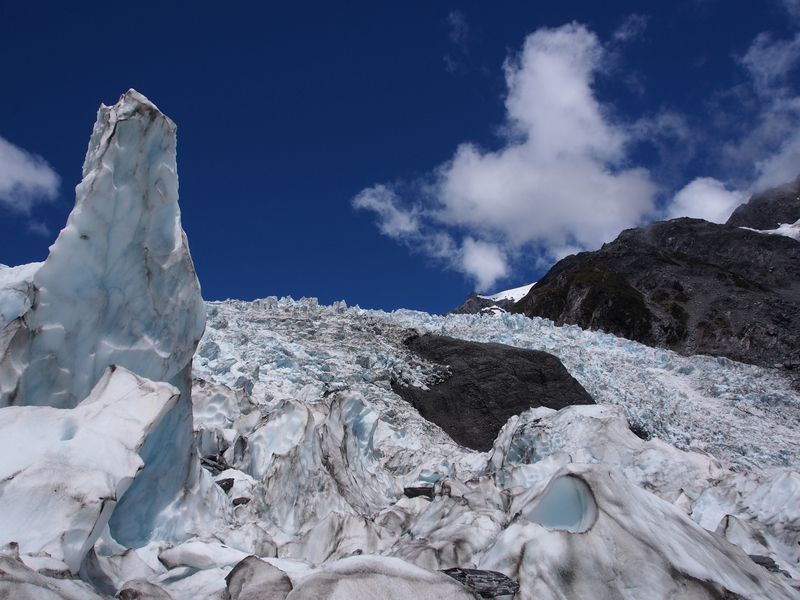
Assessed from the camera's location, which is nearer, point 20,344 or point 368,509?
point 20,344

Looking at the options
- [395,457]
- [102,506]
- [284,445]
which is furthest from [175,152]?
[395,457]

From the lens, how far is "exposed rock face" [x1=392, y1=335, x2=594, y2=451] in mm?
16875

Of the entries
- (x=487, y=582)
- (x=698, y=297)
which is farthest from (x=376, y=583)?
(x=698, y=297)

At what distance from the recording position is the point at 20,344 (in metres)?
3.85

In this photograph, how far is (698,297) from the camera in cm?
5703

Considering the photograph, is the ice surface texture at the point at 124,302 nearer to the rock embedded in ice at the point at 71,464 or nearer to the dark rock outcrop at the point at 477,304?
the rock embedded in ice at the point at 71,464

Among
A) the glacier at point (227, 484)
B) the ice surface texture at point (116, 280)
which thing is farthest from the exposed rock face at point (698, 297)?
the ice surface texture at point (116, 280)

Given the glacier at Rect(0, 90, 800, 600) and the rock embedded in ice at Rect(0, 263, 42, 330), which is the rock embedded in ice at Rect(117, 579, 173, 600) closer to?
the glacier at Rect(0, 90, 800, 600)

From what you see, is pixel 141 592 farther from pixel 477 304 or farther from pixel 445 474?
pixel 477 304

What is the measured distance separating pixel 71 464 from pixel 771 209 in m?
131

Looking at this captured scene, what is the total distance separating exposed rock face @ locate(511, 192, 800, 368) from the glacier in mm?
39483

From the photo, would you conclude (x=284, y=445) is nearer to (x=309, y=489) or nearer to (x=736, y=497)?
(x=309, y=489)

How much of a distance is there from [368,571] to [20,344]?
3.40 m

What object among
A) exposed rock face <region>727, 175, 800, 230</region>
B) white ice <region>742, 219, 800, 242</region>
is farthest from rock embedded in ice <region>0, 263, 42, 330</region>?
exposed rock face <region>727, 175, 800, 230</region>
